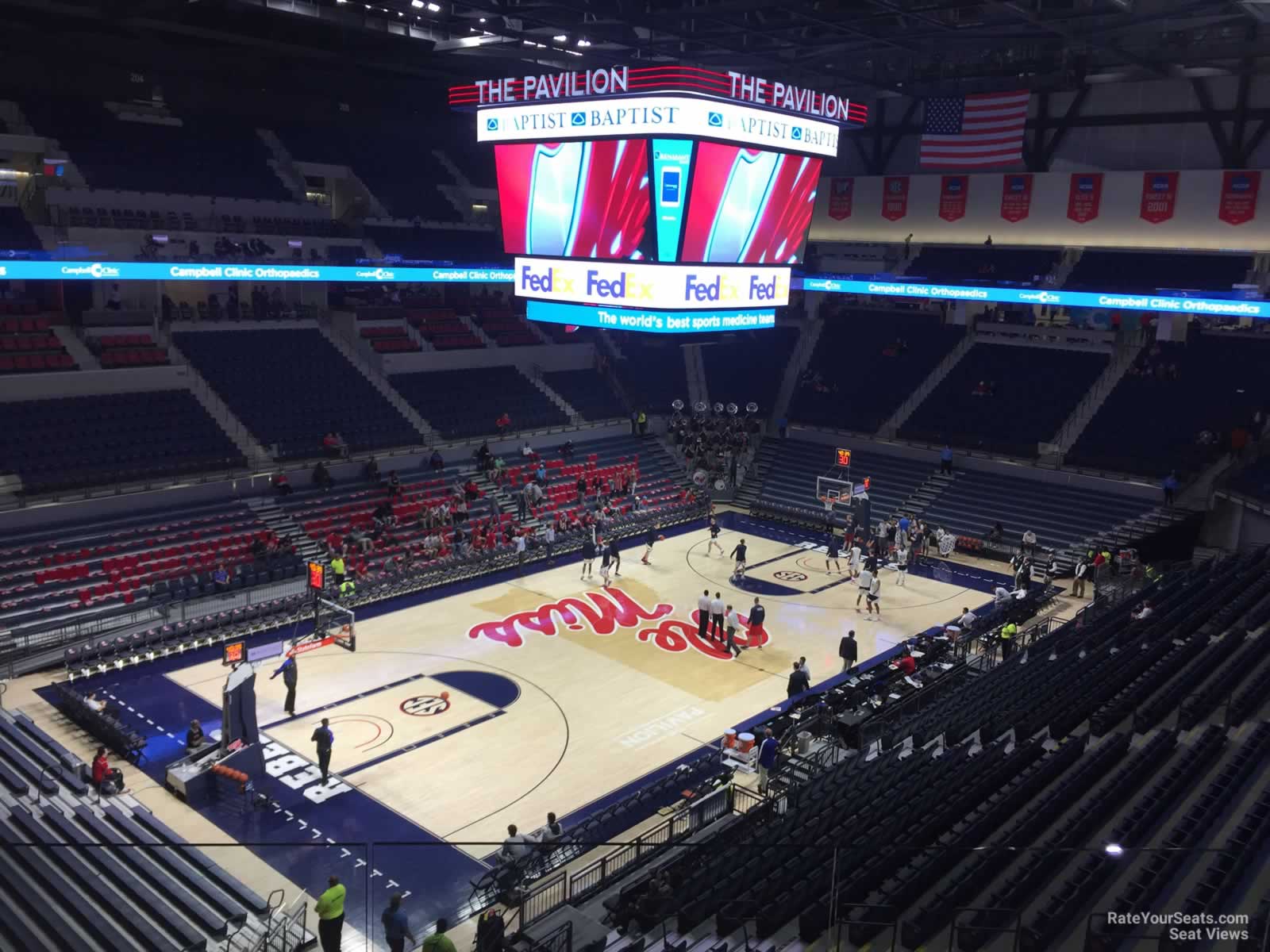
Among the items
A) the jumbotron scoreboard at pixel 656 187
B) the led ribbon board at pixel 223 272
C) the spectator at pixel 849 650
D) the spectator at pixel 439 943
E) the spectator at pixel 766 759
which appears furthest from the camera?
the led ribbon board at pixel 223 272

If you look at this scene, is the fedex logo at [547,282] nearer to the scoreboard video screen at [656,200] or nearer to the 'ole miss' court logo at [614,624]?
the scoreboard video screen at [656,200]

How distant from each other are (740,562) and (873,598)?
4191 mm

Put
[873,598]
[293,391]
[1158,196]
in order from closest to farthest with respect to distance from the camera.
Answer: [873,598] < [293,391] < [1158,196]

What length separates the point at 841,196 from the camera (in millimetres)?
45438

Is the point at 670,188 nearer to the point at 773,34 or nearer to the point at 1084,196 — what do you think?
the point at 773,34

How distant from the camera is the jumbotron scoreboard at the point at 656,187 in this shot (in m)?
20.0

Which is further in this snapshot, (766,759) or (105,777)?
(766,759)

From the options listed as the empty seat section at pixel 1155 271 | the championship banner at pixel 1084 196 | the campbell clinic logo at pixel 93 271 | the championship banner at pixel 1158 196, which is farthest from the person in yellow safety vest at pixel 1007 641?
the campbell clinic logo at pixel 93 271

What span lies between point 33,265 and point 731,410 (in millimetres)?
24468

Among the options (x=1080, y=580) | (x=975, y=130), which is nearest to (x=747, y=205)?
(x=1080, y=580)

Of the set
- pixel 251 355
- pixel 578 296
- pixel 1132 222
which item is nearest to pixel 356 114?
pixel 251 355

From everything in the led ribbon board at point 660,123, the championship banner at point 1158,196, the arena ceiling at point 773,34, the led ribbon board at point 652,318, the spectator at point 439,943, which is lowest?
the spectator at point 439,943

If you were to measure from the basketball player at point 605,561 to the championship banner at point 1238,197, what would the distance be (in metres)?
24.5

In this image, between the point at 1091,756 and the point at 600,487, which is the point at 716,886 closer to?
the point at 1091,756
